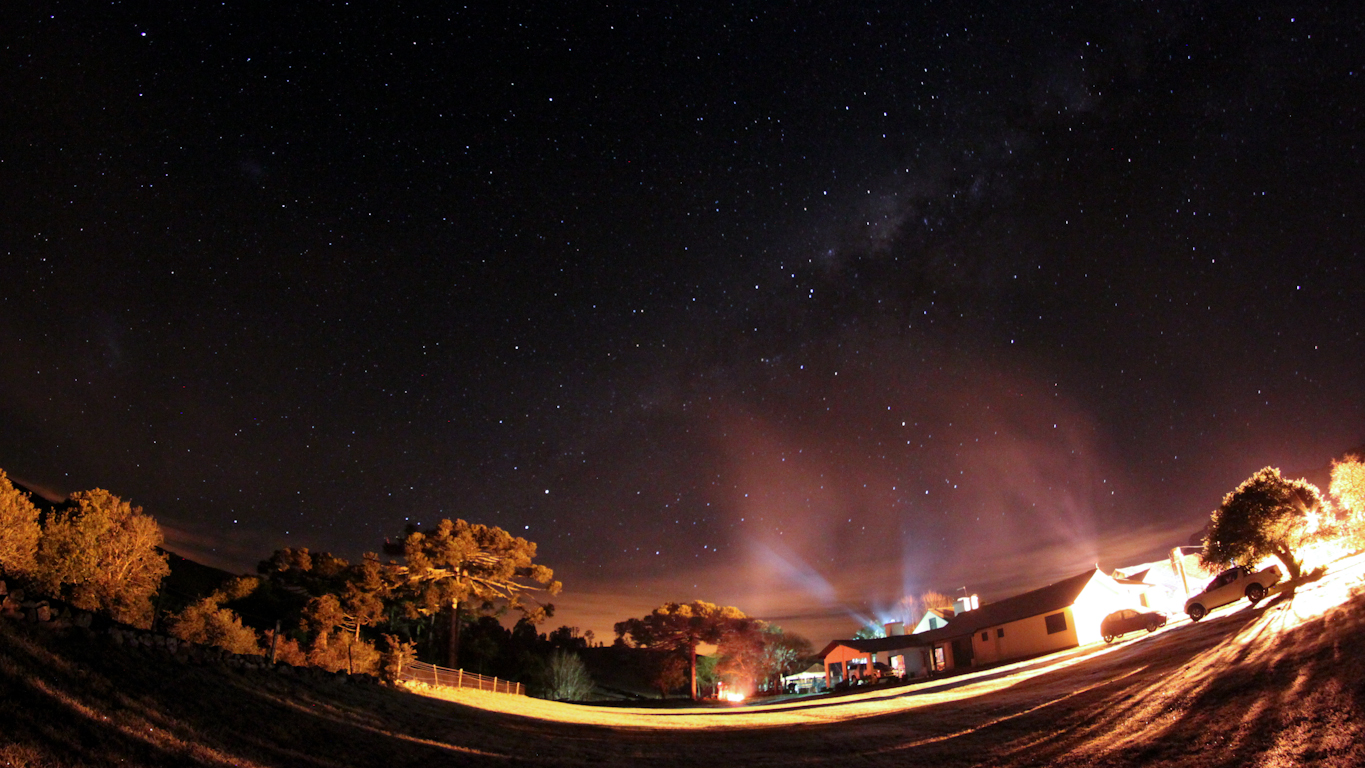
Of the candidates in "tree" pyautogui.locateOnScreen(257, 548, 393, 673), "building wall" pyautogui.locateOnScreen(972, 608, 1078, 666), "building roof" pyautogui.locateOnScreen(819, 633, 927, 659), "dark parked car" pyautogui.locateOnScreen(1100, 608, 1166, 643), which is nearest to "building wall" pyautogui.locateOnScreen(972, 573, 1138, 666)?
"building wall" pyautogui.locateOnScreen(972, 608, 1078, 666)

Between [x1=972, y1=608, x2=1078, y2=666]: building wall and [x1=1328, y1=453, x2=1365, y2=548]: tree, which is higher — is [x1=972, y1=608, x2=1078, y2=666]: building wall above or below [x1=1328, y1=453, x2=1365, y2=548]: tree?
below

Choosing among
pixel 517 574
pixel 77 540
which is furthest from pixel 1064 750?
pixel 517 574

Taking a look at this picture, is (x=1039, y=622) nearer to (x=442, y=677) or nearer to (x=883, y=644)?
(x=883, y=644)

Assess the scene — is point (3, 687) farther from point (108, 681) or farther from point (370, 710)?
point (370, 710)

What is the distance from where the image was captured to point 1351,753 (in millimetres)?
8875

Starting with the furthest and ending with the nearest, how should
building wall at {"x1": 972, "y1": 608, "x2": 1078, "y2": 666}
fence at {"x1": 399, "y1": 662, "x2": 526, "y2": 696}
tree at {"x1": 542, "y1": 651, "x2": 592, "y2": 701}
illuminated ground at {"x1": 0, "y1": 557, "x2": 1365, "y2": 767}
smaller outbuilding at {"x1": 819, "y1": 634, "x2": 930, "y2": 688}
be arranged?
tree at {"x1": 542, "y1": 651, "x2": 592, "y2": 701}
smaller outbuilding at {"x1": 819, "y1": 634, "x2": 930, "y2": 688}
building wall at {"x1": 972, "y1": 608, "x2": 1078, "y2": 666}
fence at {"x1": 399, "y1": 662, "x2": 526, "y2": 696}
illuminated ground at {"x1": 0, "y1": 557, "x2": 1365, "y2": 767}

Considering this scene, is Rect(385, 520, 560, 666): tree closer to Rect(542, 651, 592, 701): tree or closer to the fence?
the fence

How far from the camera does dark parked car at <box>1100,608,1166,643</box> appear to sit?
116 feet

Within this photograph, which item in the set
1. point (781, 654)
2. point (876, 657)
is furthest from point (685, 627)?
point (781, 654)

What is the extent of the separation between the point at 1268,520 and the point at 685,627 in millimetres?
46235

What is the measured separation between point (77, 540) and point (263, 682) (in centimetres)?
2088

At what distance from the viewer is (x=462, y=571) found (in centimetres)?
4347

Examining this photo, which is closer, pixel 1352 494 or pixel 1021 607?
pixel 1352 494

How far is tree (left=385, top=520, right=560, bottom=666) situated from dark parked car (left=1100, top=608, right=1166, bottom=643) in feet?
114
